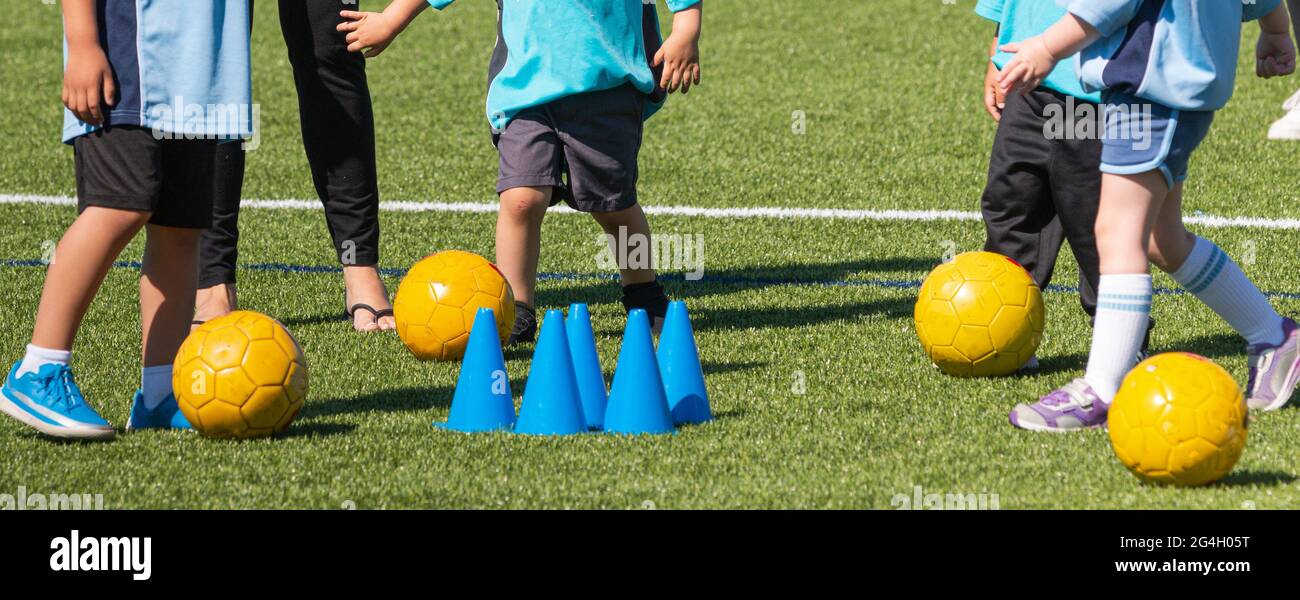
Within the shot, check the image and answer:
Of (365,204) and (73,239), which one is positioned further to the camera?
(365,204)

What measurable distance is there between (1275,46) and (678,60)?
2.07 meters

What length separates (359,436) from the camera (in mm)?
5094

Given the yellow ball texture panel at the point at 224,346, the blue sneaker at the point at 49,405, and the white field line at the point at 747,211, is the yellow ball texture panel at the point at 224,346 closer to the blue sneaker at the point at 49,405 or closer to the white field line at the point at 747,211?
the blue sneaker at the point at 49,405

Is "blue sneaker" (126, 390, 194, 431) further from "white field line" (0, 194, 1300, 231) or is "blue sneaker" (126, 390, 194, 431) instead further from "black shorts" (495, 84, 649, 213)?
"white field line" (0, 194, 1300, 231)

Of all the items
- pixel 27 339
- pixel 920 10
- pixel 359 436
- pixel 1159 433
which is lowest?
pixel 920 10

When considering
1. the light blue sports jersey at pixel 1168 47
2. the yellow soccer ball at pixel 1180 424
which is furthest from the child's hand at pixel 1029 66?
the yellow soccer ball at pixel 1180 424

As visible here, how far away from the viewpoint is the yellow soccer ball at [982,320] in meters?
5.73

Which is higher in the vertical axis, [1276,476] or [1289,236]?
[1276,476]

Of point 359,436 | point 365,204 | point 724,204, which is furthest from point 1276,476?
point 724,204

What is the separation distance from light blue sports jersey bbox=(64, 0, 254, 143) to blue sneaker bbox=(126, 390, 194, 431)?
0.82 meters

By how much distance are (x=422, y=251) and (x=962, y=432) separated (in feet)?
13.3

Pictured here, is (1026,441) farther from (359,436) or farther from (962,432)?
(359,436)

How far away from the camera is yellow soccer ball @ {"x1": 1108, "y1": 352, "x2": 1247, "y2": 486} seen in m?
4.37

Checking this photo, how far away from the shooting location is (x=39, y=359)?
195 inches
